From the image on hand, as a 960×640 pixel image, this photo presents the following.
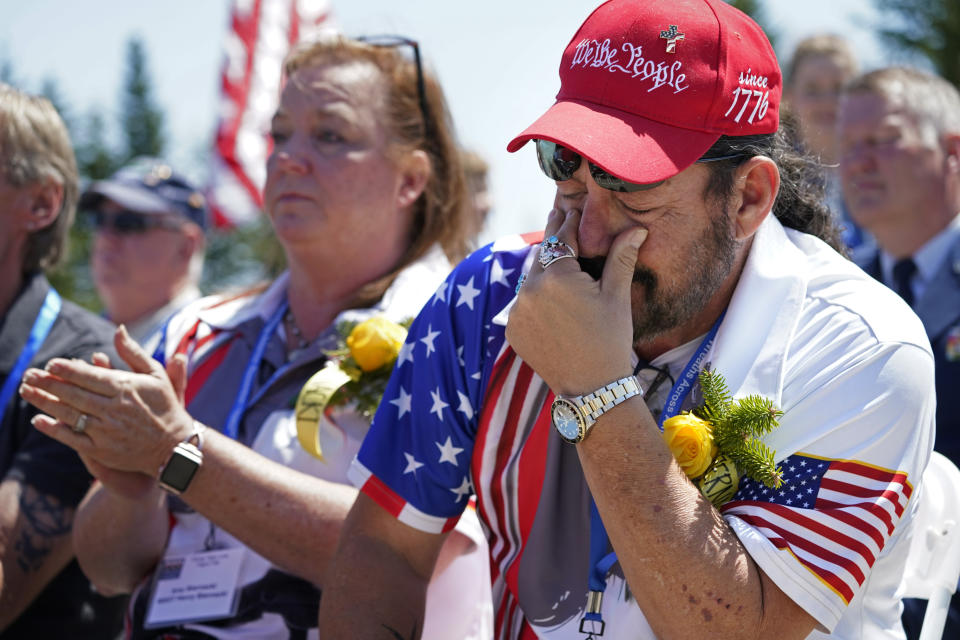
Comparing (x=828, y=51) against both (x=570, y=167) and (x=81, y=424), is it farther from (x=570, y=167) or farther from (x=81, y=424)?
(x=81, y=424)

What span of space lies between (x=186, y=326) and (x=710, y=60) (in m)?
1.99

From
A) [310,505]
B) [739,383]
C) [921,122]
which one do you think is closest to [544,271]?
[739,383]

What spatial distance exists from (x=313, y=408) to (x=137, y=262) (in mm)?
4057

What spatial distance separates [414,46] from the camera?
354 centimetres

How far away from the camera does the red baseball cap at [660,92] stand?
2070 millimetres

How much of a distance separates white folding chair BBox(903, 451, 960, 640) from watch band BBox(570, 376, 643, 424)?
2.61ft

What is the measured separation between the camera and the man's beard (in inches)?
85.0

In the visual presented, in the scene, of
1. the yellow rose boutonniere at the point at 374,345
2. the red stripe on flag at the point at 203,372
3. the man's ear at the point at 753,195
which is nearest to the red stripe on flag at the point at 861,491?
the man's ear at the point at 753,195

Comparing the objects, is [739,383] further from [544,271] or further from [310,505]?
[310,505]

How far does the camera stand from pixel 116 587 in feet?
10.1

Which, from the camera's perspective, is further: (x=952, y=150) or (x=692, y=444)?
(x=952, y=150)

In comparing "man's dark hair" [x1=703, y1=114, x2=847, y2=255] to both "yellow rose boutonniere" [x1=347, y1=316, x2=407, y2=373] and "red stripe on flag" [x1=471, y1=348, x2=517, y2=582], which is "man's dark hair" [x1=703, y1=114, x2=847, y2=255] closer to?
"red stripe on flag" [x1=471, y1=348, x2=517, y2=582]

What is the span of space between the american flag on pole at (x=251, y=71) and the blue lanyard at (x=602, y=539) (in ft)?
27.8

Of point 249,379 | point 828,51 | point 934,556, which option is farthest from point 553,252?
point 828,51
